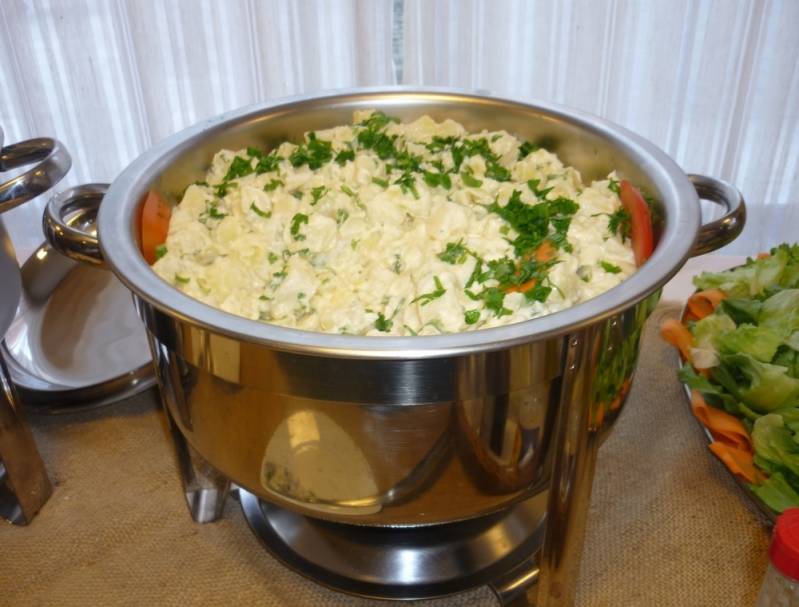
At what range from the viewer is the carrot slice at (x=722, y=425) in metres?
1.04

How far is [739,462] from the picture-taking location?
995mm

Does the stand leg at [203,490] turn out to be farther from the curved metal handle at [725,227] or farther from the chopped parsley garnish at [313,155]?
the curved metal handle at [725,227]

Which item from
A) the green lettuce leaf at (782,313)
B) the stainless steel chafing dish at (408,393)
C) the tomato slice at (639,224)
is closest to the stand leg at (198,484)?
the stainless steel chafing dish at (408,393)

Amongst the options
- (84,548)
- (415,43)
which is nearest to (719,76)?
(415,43)

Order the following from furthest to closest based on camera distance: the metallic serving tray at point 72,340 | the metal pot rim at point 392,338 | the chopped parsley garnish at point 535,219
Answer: the metallic serving tray at point 72,340, the chopped parsley garnish at point 535,219, the metal pot rim at point 392,338

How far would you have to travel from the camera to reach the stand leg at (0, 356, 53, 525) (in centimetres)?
101

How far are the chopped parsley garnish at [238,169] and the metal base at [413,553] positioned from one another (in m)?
0.45

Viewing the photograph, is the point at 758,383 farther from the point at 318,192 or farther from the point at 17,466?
the point at 17,466

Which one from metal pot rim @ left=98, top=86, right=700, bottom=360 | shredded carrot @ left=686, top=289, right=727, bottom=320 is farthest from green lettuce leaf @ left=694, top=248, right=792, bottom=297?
metal pot rim @ left=98, top=86, right=700, bottom=360

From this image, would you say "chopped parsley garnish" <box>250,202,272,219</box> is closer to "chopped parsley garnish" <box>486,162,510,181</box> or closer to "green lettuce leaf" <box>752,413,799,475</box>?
"chopped parsley garnish" <box>486,162,510,181</box>

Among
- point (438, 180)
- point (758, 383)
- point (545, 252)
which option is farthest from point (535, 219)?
point (758, 383)

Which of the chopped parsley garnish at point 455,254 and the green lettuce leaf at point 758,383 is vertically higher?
the chopped parsley garnish at point 455,254

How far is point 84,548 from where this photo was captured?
3.30ft

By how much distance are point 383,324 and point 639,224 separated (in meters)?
0.32
